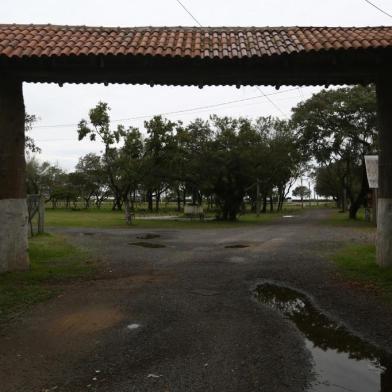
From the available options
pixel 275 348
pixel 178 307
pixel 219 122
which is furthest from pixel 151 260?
pixel 219 122

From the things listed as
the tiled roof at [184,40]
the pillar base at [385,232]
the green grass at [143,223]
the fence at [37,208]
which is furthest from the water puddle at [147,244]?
the green grass at [143,223]

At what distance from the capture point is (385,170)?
415 inches

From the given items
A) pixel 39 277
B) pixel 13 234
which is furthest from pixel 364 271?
pixel 13 234

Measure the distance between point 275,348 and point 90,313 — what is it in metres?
3.19

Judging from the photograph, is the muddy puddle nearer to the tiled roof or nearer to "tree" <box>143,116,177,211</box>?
the tiled roof

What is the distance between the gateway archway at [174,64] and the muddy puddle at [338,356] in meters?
4.68

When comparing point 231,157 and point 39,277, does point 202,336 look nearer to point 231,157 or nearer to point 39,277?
point 39,277

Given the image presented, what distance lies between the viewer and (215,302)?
304 inches

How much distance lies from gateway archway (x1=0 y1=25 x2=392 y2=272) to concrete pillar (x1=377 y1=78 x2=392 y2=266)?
0.02m

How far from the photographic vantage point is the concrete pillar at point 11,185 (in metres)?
10.1

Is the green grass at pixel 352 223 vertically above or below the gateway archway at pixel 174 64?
below

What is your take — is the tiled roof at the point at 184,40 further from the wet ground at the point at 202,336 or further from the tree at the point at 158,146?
the tree at the point at 158,146

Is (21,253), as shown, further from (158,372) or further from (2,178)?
(158,372)

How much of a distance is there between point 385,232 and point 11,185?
878cm
